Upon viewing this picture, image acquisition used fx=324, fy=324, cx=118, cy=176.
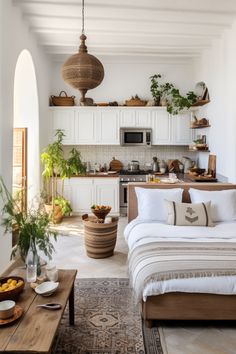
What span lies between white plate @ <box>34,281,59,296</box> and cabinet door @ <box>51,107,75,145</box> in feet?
16.2

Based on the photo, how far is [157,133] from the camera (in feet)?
23.2

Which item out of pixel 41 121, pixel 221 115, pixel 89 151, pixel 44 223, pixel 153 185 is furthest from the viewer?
pixel 89 151

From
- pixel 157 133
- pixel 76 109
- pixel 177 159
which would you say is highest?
pixel 76 109

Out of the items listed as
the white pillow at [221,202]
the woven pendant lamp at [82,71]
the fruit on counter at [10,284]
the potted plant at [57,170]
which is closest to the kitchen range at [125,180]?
the potted plant at [57,170]

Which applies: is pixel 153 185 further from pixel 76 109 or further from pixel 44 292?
pixel 76 109

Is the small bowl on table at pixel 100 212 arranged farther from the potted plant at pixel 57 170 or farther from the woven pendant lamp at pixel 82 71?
the woven pendant lamp at pixel 82 71

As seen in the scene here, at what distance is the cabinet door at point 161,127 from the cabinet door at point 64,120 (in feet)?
5.79

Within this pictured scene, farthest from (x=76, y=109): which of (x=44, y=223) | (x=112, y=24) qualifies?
(x=44, y=223)

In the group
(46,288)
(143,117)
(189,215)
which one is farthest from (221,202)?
(143,117)

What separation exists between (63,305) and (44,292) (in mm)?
202

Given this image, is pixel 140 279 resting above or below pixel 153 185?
below

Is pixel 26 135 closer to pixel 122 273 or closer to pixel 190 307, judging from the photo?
pixel 122 273

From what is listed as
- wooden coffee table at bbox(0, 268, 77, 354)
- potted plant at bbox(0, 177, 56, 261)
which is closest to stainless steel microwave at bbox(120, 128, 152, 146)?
potted plant at bbox(0, 177, 56, 261)

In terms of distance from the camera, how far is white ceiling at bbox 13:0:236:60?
4.14m
